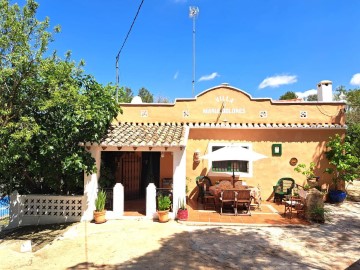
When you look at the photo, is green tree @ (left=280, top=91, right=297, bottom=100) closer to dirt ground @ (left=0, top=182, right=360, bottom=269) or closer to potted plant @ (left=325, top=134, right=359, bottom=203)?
potted plant @ (left=325, top=134, right=359, bottom=203)

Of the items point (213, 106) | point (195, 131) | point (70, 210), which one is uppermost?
point (213, 106)

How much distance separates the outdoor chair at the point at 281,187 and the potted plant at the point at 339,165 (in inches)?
75.3

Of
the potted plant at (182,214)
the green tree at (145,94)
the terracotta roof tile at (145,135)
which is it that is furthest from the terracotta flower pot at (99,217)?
the green tree at (145,94)

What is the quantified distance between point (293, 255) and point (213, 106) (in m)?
8.99

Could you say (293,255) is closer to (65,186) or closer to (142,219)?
(142,219)

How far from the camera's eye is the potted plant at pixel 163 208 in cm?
1063

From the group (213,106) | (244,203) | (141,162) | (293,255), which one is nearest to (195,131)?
(213,106)

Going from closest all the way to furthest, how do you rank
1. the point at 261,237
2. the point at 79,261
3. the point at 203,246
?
the point at 79,261
the point at 203,246
the point at 261,237

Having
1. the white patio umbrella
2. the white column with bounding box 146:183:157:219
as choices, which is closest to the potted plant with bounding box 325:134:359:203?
the white patio umbrella

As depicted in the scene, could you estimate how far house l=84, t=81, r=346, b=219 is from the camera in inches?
560

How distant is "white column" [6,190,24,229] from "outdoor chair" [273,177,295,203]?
12245mm

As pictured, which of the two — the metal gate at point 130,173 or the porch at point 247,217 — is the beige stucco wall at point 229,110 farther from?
the porch at point 247,217

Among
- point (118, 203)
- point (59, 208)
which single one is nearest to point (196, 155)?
point (118, 203)

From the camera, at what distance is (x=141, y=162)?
51.0 ft
